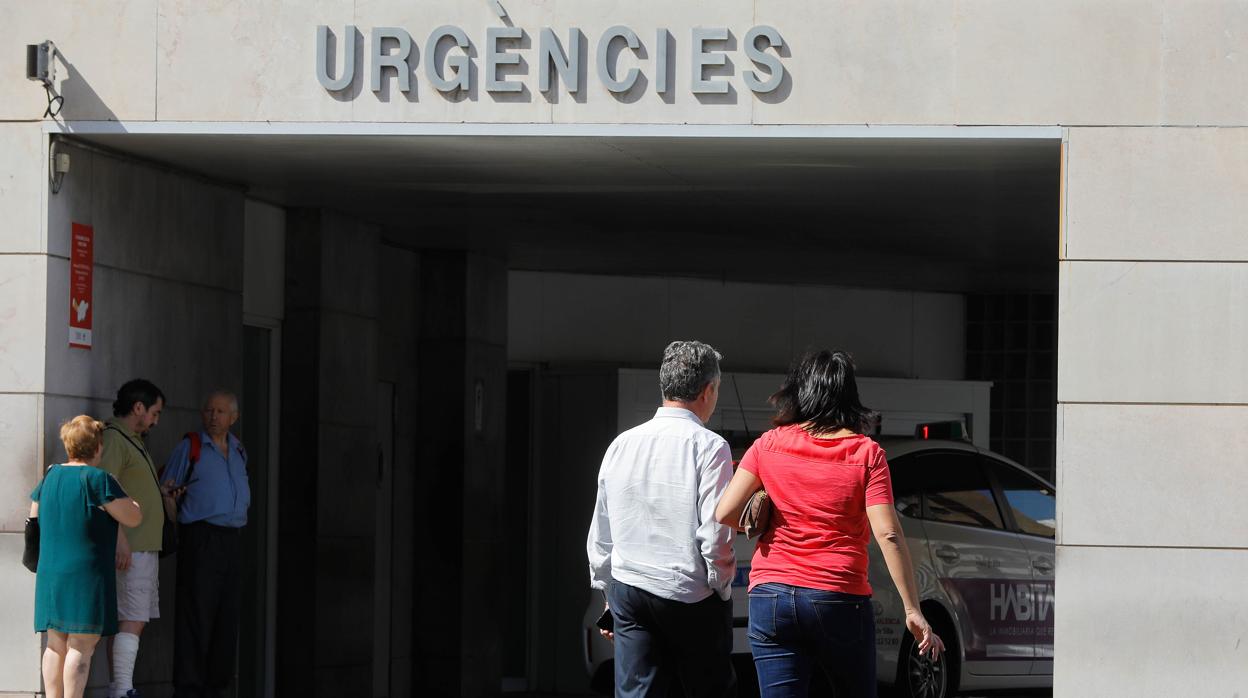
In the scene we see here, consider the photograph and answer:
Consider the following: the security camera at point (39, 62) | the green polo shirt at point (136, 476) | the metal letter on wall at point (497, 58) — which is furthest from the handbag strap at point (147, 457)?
the metal letter on wall at point (497, 58)

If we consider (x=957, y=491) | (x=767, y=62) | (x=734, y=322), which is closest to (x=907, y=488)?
(x=957, y=491)

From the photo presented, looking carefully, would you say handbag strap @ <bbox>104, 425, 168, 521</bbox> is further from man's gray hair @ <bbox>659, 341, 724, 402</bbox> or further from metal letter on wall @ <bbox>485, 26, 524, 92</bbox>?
man's gray hair @ <bbox>659, 341, 724, 402</bbox>

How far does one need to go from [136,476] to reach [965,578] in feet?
17.4

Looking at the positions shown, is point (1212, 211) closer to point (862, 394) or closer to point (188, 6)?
point (188, 6)

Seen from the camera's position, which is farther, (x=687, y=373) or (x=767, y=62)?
(x=767, y=62)

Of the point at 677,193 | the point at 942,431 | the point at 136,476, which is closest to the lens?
the point at 136,476

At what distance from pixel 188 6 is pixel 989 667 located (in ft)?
21.1

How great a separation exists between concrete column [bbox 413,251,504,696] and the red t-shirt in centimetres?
830

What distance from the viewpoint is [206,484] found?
32.7ft

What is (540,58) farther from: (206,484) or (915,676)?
(915,676)

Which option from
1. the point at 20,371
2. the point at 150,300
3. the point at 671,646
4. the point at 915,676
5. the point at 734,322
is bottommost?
the point at 915,676

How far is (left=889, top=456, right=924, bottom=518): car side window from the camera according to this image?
37.8 ft

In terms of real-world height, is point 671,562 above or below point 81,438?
below

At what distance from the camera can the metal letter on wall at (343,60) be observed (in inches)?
352
